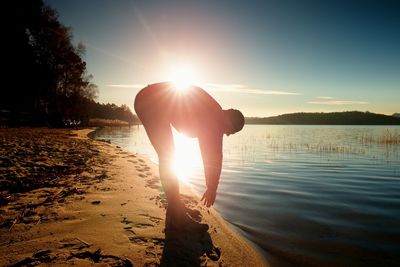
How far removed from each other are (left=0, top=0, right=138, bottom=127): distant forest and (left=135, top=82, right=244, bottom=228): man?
26.1 meters

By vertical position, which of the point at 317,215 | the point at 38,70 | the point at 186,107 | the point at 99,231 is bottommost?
the point at 317,215

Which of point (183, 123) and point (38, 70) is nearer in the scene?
point (183, 123)

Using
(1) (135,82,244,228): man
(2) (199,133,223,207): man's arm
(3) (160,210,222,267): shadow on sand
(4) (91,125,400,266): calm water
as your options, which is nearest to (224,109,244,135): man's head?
(1) (135,82,244,228): man

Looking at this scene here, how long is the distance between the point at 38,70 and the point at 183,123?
29150 mm

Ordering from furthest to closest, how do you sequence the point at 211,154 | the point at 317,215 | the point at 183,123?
the point at 317,215 < the point at 183,123 < the point at 211,154

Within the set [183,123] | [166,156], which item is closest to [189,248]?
[166,156]

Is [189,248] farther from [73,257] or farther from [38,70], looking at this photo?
[38,70]

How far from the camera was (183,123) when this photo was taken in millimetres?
3527

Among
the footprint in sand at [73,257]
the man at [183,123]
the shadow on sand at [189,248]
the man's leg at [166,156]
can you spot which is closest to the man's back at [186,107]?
the man at [183,123]

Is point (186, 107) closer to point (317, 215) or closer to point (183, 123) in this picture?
point (183, 123)

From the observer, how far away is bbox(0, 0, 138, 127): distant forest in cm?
2528

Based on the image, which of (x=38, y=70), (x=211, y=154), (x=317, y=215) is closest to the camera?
(x=211, y=154)

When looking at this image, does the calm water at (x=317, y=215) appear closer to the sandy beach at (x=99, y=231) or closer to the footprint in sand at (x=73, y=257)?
the sandy beach at (x=99, y=231)

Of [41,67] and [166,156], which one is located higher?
[41,67]
